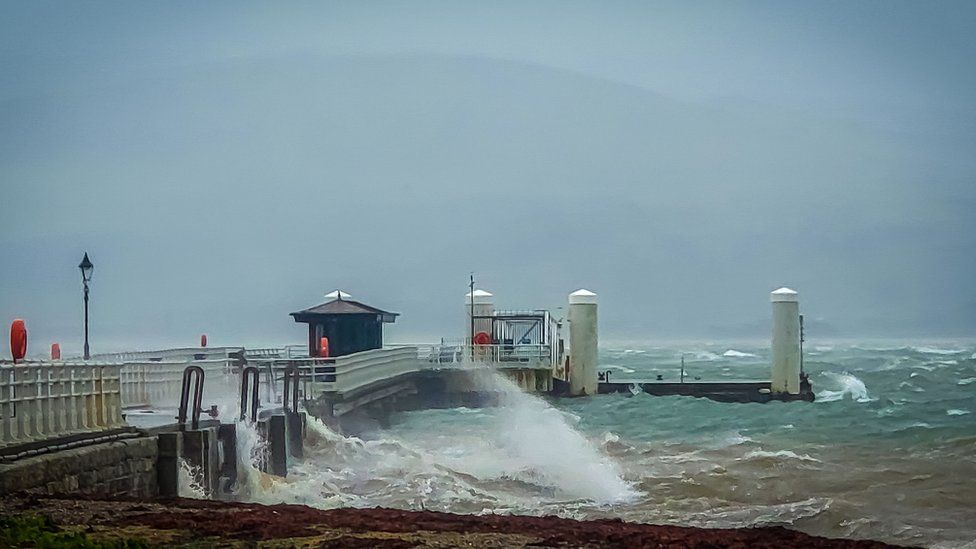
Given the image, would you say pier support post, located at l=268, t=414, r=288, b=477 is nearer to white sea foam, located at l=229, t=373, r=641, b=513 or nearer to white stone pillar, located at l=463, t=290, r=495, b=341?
white sea foam, located at l=229, t=373, r=641, b=513

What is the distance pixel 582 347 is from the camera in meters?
50.3

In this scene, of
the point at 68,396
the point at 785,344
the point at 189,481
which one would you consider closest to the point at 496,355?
the point at 785,344

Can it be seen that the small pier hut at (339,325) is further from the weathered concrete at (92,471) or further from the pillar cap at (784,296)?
the weathered concrete at (92,471)

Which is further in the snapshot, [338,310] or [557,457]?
[338,310]

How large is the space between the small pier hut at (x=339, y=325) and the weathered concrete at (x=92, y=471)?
26.3 m

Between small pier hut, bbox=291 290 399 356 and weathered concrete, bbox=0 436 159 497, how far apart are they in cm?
2628

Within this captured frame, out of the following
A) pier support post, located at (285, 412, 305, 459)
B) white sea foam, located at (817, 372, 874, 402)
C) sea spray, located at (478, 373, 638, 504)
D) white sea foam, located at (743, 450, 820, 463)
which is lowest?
white sea foam, located at (817, 372, 874, 402)

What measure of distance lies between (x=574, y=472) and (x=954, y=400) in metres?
40.0

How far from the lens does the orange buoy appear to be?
18453 mm

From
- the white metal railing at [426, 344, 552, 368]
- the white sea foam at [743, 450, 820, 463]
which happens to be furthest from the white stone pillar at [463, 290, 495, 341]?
the white sea foam at [743, 450, 820, 463]

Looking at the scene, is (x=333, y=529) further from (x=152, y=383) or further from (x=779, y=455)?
(x=779, y=455)

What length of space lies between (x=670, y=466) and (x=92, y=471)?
55.8ft

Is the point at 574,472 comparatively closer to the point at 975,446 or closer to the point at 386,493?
the point at 386,493

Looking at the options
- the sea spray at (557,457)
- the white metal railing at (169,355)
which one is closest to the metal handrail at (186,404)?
the sea spray at (557,457)
